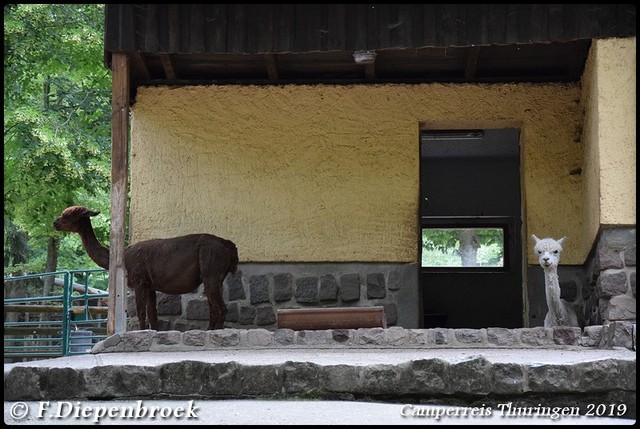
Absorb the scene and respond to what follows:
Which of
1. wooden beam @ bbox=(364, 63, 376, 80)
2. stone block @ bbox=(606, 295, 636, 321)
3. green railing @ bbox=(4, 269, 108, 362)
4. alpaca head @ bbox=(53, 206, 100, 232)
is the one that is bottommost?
green railing @ bbox=(4, 269, 108, 362)

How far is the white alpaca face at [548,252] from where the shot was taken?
36.2 feet

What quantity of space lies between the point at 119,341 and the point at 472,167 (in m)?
9.71

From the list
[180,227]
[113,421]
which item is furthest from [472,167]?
[113,421]

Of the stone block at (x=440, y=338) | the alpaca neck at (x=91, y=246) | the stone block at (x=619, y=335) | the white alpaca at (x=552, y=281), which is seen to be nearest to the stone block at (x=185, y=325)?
the alpaca neck at (x=91, y=246)

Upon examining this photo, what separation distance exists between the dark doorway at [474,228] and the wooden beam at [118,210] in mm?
7985

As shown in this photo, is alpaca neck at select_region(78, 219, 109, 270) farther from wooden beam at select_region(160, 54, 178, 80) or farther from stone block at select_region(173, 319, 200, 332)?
wooden beam at select_region(160, 54, 178, 80)

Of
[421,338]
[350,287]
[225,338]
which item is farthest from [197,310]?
[421,338]

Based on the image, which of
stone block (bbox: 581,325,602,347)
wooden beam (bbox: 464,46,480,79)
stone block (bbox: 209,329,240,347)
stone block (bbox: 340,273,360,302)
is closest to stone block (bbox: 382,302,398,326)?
stone block (bbox: 340,273,360,302)

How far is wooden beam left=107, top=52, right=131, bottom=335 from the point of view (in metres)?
10.7

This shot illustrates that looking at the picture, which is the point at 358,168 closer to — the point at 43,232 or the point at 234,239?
the point at 234,239

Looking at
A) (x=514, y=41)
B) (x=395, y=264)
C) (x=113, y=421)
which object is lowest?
(x=113, y=421)

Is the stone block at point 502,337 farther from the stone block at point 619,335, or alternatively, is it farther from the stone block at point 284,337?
the stone block at point 284,337

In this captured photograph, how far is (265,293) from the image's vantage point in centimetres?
1281

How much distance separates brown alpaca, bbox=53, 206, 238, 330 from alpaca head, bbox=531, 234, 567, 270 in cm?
353
